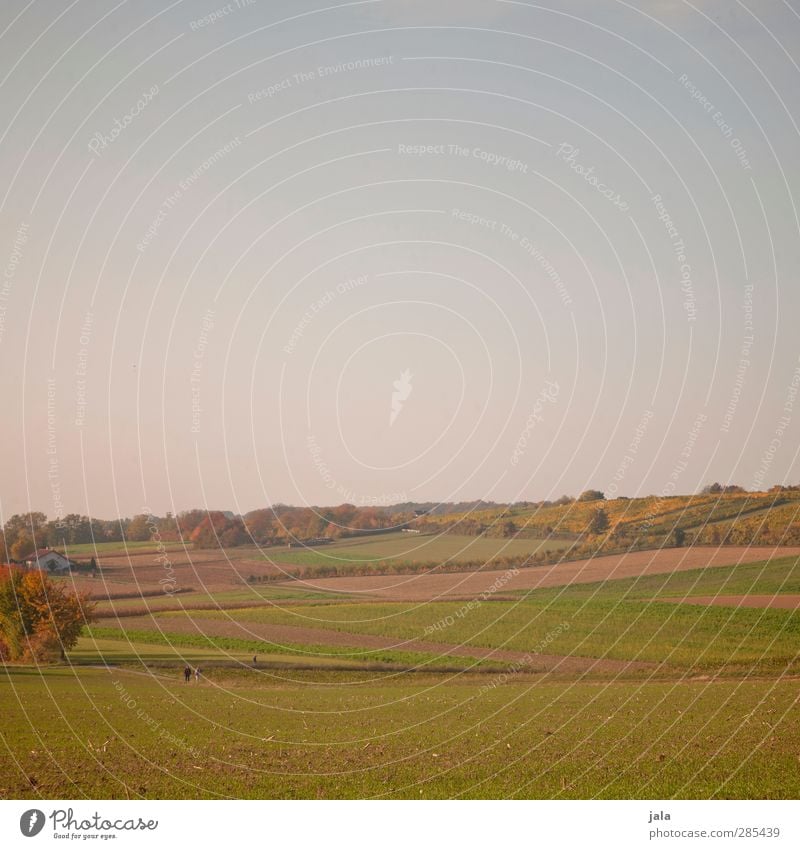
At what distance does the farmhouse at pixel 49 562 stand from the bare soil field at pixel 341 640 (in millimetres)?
6268

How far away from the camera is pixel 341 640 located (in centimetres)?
5028

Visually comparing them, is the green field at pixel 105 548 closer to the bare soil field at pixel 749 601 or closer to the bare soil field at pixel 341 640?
the bare soil field at pixel 341 640

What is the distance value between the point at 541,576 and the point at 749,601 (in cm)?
1363

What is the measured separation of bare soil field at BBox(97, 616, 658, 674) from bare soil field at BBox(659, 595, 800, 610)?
11.7 m

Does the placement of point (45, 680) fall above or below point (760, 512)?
below

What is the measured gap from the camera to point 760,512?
60250mm

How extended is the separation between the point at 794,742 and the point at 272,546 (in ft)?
122

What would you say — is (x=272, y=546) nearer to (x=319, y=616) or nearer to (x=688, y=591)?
(x=319, y=616)

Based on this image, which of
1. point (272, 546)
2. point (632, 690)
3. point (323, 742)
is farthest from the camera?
point (272, 546)

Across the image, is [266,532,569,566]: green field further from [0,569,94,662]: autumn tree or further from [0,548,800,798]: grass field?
[0,569,94,662]: autumn tree

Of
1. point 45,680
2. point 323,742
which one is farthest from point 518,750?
point 45,680

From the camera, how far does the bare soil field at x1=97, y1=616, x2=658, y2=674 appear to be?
44.7 metres

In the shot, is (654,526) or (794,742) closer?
(794,742)

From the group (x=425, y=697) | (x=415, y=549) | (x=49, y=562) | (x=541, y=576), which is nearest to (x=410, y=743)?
(x=425, y=697)
